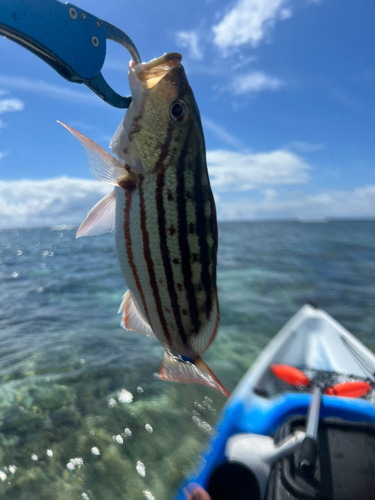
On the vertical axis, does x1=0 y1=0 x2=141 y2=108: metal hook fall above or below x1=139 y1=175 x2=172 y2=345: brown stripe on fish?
above

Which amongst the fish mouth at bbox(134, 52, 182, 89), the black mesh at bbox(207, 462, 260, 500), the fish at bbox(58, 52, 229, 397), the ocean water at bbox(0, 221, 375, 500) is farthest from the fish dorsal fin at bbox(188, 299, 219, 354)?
the ocean water at bbox(0, 221, 375, 500)

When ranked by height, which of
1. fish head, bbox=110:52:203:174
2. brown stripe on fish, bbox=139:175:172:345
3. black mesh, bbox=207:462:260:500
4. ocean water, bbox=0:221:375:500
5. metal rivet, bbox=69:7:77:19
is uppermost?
metal rivet, bbox=69:7:77:19

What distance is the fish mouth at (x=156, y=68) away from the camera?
4.21 feet

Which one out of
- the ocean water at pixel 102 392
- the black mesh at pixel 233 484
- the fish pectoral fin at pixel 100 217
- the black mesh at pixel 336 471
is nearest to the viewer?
the fish pectoral fin at pixel 100 217

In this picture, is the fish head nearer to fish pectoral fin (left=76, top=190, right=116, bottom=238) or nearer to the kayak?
fish pectoral fin (left=76, top=190, right=116, bottom=238)

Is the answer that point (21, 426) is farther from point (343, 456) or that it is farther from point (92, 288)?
point (92, 288)

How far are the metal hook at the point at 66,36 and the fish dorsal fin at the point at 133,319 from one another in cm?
87

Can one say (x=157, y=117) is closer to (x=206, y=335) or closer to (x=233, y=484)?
(x=206, y=335)

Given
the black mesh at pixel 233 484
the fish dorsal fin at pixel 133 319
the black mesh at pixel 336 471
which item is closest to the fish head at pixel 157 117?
the fish dorsal fin at pixel 133 319

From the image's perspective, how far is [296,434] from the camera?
455 centimetres

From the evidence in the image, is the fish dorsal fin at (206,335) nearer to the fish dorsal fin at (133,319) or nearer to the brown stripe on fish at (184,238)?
the brown stripe on fish at (184,238)

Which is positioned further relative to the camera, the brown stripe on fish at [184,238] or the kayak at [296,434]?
the kayak at [296,434]

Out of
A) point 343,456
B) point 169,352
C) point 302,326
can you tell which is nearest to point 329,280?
point 302,326

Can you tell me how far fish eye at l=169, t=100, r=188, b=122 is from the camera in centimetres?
130
